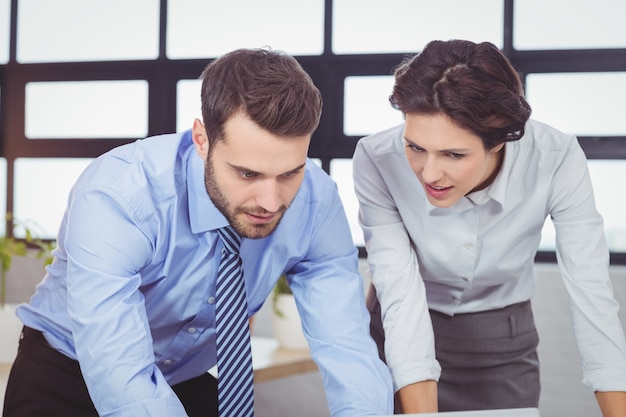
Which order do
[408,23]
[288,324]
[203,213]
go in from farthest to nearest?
[408,23]
[288,324]
[203,213]

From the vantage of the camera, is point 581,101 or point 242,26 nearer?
point 581,101

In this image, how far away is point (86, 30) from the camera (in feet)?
13.0

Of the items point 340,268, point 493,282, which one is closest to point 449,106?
point 340,268

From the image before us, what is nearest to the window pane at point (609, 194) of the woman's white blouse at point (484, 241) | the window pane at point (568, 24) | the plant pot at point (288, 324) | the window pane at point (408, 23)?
the window pane at point (568, 24)

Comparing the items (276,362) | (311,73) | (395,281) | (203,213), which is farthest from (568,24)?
(203,213)

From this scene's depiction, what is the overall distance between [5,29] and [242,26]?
132 centimetres

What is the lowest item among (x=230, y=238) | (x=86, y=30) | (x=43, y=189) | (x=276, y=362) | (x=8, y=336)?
(x=276, y=362)

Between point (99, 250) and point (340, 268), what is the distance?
0.49m

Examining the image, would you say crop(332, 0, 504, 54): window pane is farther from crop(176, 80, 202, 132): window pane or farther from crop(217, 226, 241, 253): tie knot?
crop(217, 226, 241, 253): tie knot

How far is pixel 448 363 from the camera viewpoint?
6.26 feet

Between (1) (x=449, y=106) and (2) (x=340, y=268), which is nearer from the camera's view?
(1) (x=449, y=106)

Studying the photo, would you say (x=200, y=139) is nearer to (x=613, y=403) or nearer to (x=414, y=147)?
(x=414, y=147)

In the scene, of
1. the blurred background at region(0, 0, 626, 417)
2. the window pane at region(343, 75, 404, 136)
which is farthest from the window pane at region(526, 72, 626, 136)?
the window pane at region(343, 75, 404, 136)

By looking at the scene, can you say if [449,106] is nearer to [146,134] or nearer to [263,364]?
[263,364]
